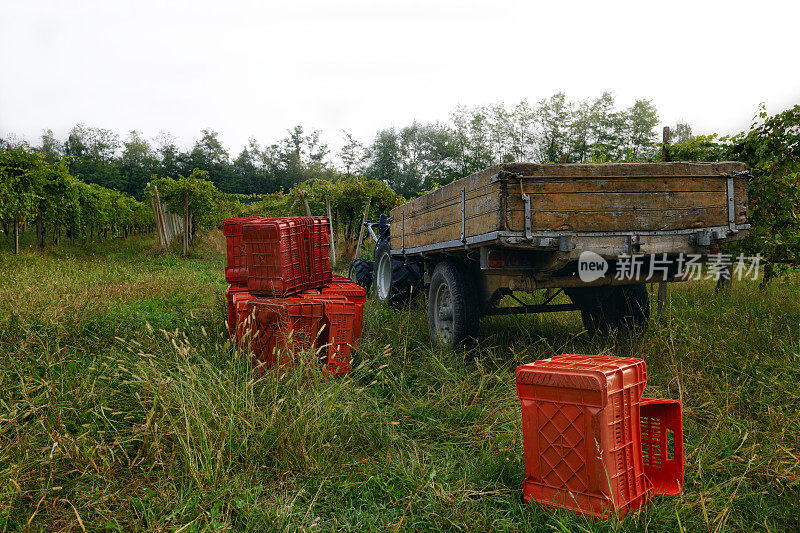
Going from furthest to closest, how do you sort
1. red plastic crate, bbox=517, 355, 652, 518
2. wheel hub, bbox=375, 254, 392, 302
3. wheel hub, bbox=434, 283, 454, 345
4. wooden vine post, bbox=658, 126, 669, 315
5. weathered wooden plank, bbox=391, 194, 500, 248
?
wheel hub, bbox=375, 254, 392, 302, wooden vine post, bbox=658, 126, 669, 315, wheel hub, bbox=434, 283, 454, 345, weathered wooden plank, bbox=391, 194, 500, 248, red plastic crate, bbox=517, 355, 652, 518

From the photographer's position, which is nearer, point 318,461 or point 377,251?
point 318,461

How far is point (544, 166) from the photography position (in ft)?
12.1

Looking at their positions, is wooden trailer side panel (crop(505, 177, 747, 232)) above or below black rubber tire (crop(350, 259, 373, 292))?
above

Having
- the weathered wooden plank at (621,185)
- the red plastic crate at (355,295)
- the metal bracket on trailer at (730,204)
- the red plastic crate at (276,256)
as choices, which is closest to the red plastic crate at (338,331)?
the red plastic crate at (355,295)

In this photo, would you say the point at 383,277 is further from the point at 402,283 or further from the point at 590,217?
the point at 590,217

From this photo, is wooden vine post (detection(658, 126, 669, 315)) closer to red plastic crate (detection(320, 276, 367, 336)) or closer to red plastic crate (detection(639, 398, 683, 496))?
red plastic crate (detection(639, 398, 683, 496))

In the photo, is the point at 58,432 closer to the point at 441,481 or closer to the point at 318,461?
the point at 318,461

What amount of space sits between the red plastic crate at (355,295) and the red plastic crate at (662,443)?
251 centimetres

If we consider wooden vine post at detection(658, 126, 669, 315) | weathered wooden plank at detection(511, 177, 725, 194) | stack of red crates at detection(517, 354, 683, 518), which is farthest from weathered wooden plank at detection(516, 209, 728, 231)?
stack of red crates at detection(517, 354, 683, 518)

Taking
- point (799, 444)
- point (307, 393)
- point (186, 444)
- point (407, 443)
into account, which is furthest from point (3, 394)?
point (799, 444)

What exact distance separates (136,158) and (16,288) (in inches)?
2620

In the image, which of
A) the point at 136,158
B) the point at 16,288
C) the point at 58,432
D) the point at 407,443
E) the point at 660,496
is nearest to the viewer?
the point at 660,496

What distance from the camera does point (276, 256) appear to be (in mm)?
4793

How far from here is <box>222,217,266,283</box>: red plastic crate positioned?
18.7 ft
